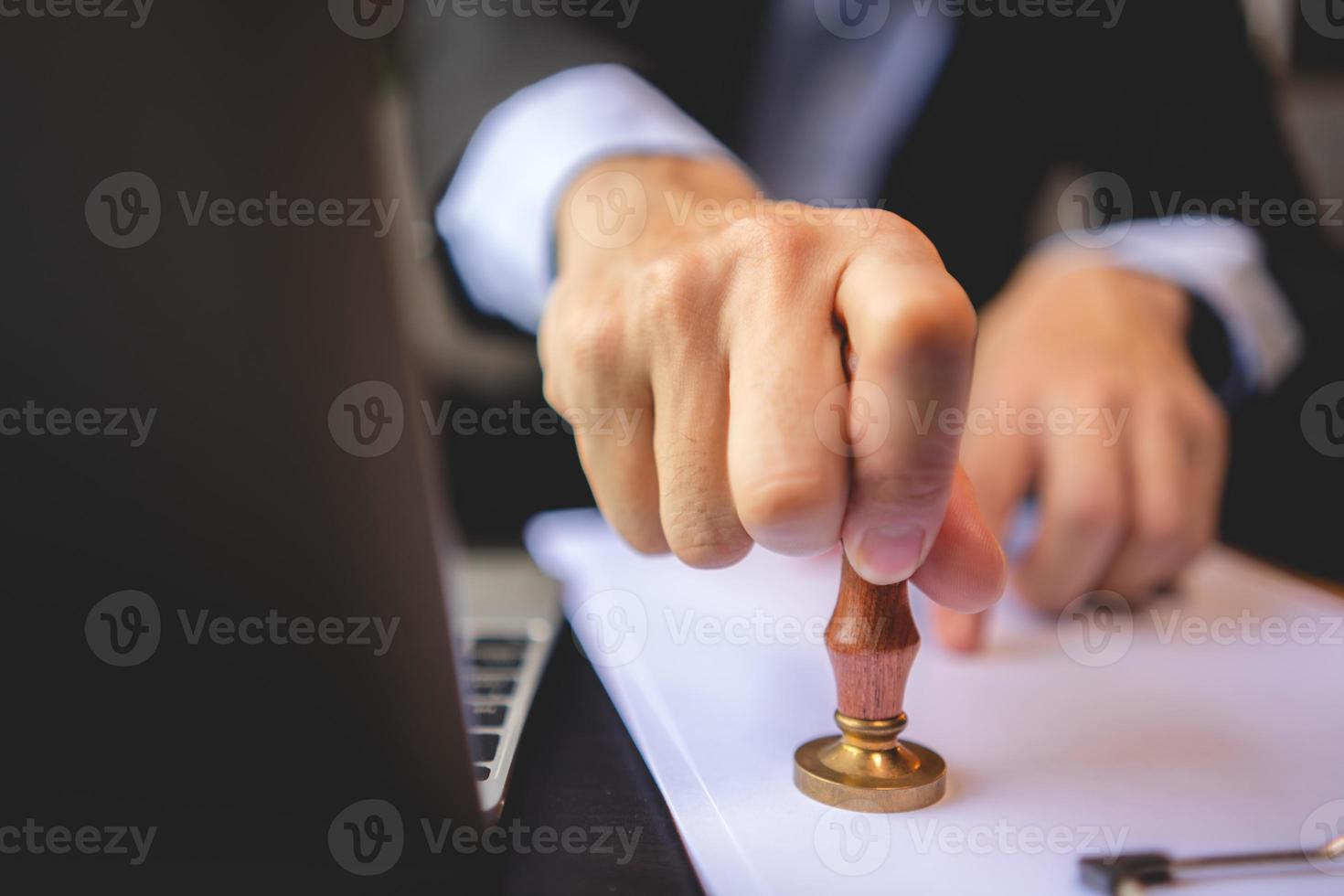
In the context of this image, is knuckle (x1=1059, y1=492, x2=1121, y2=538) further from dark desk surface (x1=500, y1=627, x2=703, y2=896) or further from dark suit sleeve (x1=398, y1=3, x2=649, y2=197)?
dark suit sleeve (x1=398, y1=3, x2=649, y2=197)

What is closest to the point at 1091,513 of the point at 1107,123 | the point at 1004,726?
the point at 1004,726

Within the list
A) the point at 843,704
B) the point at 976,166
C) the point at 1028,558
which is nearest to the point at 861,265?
the point at 843,704

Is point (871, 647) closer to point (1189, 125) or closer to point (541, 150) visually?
point (541, 150)

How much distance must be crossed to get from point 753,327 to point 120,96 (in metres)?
0.21

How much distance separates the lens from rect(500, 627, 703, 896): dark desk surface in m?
0.32

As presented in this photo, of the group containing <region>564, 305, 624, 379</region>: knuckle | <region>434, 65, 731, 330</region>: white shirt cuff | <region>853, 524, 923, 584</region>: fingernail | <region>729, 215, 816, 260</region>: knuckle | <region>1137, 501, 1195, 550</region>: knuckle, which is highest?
<region>434, 65, 731, 330</region>: white shirt cuff

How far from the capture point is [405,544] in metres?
0.29

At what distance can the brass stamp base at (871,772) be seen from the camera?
37 centimetres

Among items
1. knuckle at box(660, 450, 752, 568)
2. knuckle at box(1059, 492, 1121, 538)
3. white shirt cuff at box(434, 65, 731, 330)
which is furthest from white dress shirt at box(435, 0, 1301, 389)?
knuckle at box(660, 450, 752, 568)

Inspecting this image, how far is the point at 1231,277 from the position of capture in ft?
3.02

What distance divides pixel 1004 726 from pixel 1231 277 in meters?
0.66

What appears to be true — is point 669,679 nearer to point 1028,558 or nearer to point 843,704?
point 843,704

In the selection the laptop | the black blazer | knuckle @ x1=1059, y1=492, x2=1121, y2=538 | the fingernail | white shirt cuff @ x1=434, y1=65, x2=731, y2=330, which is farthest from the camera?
the black blazer

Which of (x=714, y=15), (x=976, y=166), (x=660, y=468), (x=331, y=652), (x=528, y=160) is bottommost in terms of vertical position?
(x=331, y=652)
